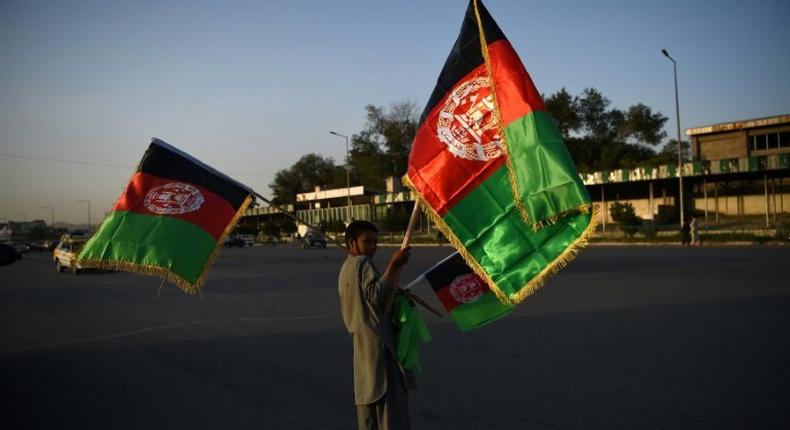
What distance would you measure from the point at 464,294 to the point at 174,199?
7.35ft

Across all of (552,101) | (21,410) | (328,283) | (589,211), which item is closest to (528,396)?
(589,211)

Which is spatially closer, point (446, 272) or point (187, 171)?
point (446, 272)

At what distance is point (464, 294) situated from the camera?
394 centimetres

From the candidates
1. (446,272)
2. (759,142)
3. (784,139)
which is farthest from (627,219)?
(446,272)

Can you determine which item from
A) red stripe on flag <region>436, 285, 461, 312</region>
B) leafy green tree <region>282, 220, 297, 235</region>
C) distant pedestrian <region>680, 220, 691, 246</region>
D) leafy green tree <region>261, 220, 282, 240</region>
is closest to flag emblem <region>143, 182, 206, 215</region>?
red stripe on flag <region>436, 285, 461, 312</region>

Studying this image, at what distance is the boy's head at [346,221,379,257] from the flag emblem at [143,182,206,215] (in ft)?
4.79

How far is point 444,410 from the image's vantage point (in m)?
4.94

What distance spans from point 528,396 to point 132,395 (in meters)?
3.74

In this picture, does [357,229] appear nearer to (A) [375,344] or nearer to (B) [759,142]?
(A) [375,344]

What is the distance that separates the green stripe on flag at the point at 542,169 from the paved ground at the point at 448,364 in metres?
1.94

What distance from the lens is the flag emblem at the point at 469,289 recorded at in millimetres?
3928

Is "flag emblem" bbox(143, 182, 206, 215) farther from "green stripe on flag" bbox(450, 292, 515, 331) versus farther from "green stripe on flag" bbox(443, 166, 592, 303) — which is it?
"green stripe on flag" bbox(450, 292, 515, 331)

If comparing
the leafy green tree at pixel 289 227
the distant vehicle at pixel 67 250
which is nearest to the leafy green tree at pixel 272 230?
the leafy green tree at pixel 289 227

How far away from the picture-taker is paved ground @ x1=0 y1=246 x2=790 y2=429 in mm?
4824
